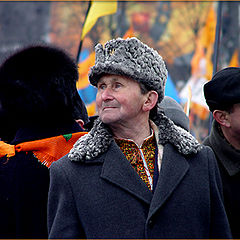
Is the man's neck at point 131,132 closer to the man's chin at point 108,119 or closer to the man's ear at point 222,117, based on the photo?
the man's chin at point 108,119

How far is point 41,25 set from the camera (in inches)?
882

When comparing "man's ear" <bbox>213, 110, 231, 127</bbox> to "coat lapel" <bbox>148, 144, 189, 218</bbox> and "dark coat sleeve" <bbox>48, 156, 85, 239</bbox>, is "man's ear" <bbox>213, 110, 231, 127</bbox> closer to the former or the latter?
"coat lapel" <bbox>148, 144, 189, 218</bbox>

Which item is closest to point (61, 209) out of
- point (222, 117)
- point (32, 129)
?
point (32, 129)

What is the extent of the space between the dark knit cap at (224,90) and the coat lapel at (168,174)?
0.52 metres

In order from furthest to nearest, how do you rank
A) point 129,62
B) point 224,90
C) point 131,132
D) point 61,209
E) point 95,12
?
point 95,12, point 224,90, point 131,132, point 129,62, point 61,209

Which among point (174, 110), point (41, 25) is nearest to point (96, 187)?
point (174, 110)

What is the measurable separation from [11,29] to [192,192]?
21768 mm

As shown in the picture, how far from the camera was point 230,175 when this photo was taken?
2553 mm

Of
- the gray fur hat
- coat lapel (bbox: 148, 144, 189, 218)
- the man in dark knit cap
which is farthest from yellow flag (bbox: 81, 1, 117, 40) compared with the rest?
coat lapel (bbox: 148, 144, 189, 218)

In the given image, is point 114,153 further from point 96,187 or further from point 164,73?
point 164,73

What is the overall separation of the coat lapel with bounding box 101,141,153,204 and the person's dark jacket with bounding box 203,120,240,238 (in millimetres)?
600

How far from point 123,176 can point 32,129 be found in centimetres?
69

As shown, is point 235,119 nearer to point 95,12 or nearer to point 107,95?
point 107,95

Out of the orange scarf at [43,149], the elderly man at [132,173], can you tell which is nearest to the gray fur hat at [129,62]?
the elderly man at [132,173]
